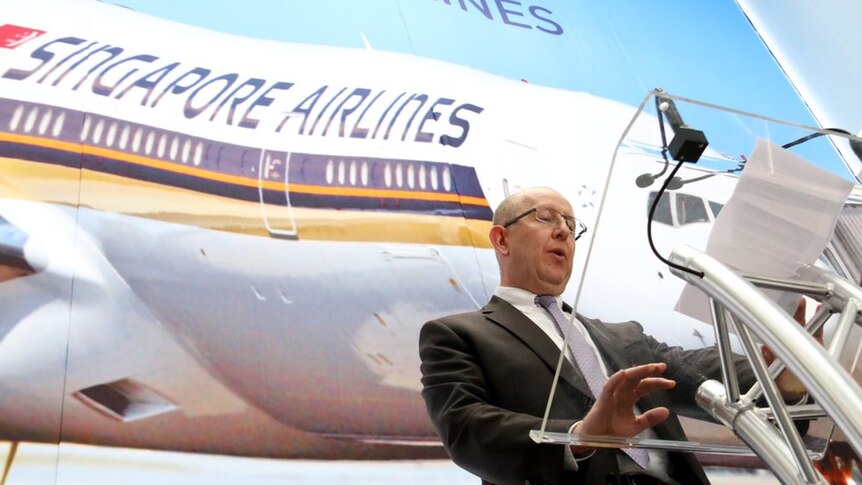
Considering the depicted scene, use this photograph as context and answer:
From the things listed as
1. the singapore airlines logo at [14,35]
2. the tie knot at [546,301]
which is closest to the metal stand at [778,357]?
the tie knot at [546,301]

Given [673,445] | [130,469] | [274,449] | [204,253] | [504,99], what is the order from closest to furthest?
[673,445] < [130,469] < [274,449] < [204,253] < [504,99]

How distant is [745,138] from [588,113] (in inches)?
114

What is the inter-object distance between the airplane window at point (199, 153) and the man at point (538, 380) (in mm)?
1641

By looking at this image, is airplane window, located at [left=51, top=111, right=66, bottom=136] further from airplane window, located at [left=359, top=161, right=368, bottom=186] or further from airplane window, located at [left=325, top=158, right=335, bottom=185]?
airplane window, located at [left=359, top=161, right=368, bottom=186]

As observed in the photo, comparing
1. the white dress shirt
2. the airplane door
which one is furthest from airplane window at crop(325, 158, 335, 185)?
the white dress shirt

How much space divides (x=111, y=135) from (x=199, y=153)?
287 millimetres

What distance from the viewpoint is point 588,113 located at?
3.84 m

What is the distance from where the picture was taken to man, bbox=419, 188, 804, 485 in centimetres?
98

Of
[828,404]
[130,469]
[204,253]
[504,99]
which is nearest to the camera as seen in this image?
[828,404]

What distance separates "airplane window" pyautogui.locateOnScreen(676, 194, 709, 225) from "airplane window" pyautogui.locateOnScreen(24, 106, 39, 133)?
247 centimetres

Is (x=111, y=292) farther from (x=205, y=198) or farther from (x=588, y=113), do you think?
(x=588, y=113)

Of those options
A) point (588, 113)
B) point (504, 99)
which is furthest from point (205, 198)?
point (588, 113)

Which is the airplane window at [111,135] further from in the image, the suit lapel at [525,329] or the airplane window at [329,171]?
the suit lapel at [525,329]

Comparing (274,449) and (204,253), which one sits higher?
(204,253)
